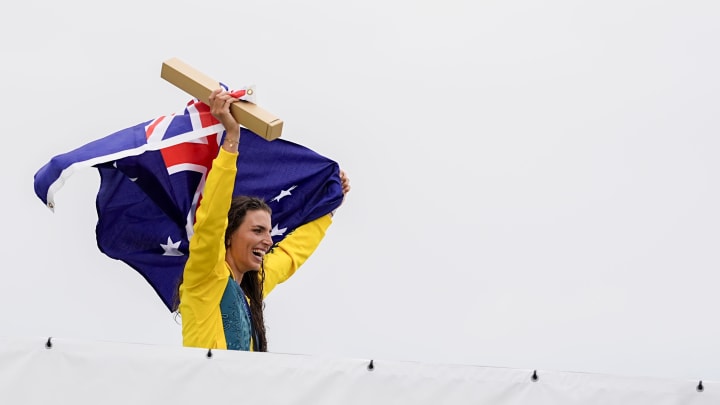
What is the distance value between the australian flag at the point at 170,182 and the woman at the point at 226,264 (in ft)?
0.64

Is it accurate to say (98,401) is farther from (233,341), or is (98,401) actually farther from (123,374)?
(233,341)

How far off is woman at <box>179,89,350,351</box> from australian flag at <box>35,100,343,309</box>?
7.7 inches

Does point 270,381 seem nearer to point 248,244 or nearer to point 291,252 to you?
point 248,244

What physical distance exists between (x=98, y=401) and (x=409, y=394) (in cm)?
73

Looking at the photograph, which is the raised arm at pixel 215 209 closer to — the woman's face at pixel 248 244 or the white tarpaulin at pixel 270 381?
the woman's face at pixel 248 244

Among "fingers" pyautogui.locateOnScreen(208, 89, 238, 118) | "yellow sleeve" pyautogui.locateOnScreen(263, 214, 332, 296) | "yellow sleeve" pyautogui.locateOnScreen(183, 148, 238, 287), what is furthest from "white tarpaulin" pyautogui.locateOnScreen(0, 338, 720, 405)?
"yellow sleeve" pyautogui.locateOnScreen(263, 214, 332, 296)

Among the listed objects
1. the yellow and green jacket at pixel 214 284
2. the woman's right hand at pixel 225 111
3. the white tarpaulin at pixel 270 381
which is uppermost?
the woman's right hand at pixel 225 111

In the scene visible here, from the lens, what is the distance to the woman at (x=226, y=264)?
394 cm

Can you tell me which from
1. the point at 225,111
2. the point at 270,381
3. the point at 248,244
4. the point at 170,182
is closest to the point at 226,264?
the point at 248,244

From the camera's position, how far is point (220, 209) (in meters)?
3.93

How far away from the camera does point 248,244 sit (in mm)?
4332

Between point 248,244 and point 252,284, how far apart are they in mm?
195


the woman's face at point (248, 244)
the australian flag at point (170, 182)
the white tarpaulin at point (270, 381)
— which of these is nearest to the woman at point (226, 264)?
the woman's face at point (248, 244)

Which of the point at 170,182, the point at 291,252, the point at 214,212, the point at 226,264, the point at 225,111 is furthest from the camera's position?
the point at 291,252
